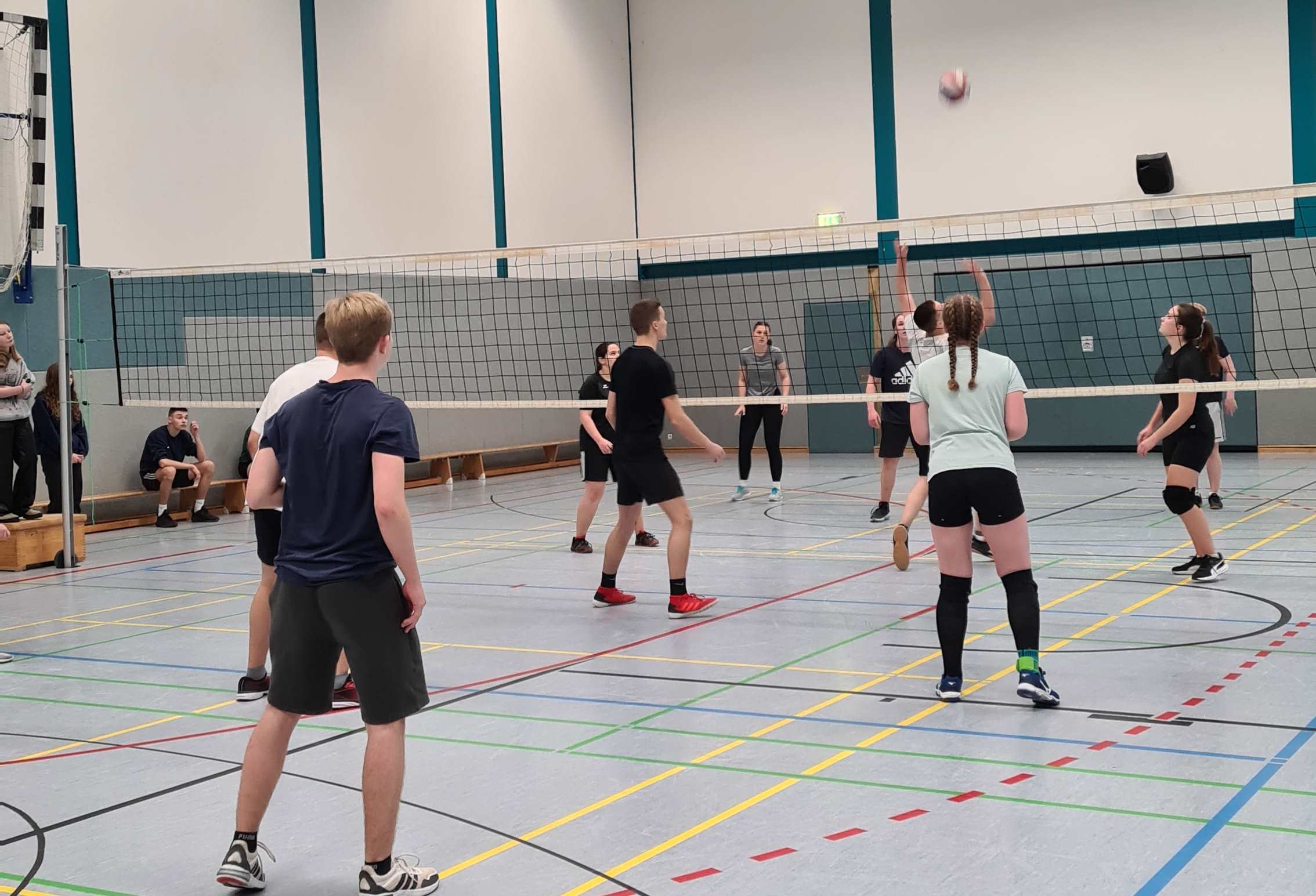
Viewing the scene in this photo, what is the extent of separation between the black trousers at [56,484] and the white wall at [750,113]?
36.6 feet

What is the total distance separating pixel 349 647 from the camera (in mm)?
3398

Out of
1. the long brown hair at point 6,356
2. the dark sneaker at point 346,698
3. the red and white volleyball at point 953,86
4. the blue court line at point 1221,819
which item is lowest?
the blue court line at point 1221,819

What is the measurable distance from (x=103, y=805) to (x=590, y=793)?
1.58 m

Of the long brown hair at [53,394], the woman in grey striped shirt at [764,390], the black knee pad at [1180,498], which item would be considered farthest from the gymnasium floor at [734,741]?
the woman in grey striped shirt at [764,390]

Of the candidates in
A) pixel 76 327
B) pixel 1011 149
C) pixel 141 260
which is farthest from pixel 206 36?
pixel 1011 149

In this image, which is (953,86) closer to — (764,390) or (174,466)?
(764,390)

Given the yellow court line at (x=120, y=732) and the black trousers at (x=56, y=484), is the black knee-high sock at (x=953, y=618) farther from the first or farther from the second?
the black trousers at (x=56, y=484)

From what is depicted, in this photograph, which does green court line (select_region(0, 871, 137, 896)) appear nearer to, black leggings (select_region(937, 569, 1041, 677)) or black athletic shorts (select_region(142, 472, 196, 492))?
black leggings (select_region(937, 569, 1041, 677))

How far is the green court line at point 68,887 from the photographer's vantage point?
3.54 meters

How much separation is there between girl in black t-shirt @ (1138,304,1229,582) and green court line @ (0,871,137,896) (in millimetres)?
5693

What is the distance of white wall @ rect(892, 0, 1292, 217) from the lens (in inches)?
650

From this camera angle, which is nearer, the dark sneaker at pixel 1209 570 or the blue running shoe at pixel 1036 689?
the blue running shoe at pixel 1036 689

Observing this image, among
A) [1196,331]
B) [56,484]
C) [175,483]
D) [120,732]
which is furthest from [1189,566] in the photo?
→ [175,483]

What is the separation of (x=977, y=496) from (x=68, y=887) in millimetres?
3311
